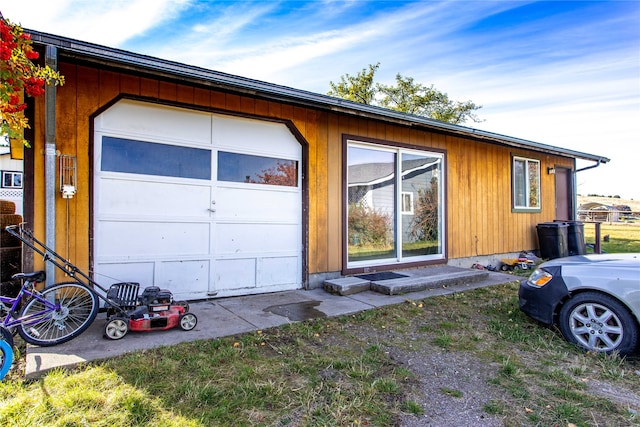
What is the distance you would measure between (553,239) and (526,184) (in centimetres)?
142

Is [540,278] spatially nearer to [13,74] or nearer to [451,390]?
A: [451,390]

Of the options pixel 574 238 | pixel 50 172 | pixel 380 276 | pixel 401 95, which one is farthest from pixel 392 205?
pixel 401 95

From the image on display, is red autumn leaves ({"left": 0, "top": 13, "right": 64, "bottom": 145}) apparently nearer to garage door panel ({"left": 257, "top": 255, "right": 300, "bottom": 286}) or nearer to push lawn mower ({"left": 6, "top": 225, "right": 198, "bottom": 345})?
push lawn mower ({"left": 6, "top": 225, "right": 198, "bottom": 345})

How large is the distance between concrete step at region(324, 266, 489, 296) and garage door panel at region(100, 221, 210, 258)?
1.84 m

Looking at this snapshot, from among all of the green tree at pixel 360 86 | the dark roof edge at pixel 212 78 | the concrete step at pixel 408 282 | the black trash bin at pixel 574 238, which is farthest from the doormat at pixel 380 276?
the green tree at pixel 360 86

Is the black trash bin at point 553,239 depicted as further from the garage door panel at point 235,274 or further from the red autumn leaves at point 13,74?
the red autumn leaves at point 13,74

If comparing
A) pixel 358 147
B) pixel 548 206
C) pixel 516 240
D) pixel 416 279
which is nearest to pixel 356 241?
pixel 416 279

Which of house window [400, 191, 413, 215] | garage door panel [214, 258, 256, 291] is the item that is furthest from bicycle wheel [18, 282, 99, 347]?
house window [400, 191, 413, 215]

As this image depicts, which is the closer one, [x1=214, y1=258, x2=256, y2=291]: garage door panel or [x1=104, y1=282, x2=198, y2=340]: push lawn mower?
[x1=104, y1=282, x2=198, y2=340]: push lawn mower

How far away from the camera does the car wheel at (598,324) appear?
2725 millimetres

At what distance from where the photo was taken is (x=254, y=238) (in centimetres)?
460

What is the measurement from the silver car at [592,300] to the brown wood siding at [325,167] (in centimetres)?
272

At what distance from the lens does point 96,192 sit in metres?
3.61

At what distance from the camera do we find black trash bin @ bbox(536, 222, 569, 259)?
7.79 meters
